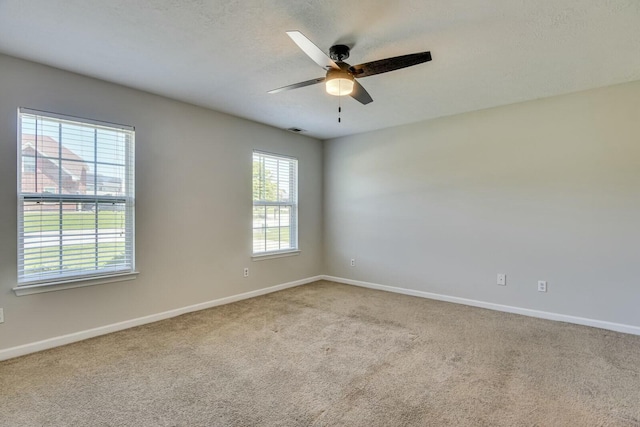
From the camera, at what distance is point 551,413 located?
1923 millimetres

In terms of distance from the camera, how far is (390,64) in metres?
2.12

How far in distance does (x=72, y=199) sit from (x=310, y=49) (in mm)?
2542

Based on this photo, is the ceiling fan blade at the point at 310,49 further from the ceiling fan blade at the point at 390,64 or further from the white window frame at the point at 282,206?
the white window frame at the point at 282,206

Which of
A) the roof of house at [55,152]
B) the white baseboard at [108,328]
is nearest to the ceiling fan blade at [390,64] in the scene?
the roof of house at [55,152]

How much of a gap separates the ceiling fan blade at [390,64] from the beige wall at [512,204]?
2390 mm

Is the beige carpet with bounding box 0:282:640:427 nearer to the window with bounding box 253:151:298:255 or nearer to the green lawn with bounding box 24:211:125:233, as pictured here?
the green lawn with bounding box 24:211:125:233

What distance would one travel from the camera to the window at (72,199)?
2.72 metres

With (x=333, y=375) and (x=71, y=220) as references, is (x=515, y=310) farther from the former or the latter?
(x=71, y=220)

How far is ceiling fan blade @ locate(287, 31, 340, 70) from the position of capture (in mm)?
1880

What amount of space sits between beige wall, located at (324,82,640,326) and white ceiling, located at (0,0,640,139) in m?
0.45

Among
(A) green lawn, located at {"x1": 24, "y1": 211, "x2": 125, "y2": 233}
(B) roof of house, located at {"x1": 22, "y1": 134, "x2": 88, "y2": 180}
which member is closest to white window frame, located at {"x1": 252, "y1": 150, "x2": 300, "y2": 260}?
(A) green lawn, located at {"x1": 24, "y1": 211, "x2": 125, "y2": 233}

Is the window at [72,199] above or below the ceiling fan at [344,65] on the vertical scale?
below

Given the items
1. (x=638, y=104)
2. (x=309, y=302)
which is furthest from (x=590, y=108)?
(x=309, y=302)

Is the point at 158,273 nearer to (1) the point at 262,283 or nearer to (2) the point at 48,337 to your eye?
(2) the point at 48,337
